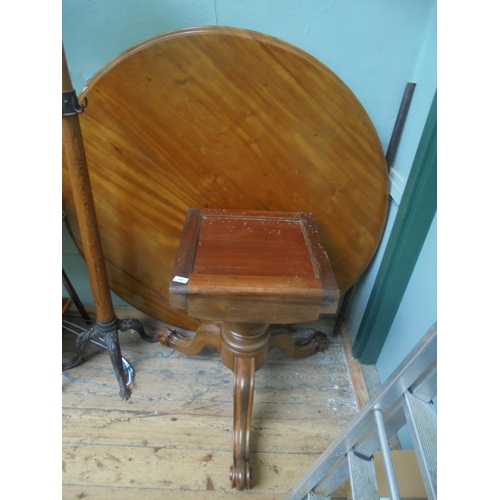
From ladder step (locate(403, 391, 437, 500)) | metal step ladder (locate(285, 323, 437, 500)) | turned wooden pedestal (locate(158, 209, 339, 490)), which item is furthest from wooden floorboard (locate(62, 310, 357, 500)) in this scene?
ladder step (locate(403, 391, 437, 500))

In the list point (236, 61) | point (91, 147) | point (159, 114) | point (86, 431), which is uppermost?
point (236, 61)

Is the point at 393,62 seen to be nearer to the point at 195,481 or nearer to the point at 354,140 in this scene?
the point at 354,140

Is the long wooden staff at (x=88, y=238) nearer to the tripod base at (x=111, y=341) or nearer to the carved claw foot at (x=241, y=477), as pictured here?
the tripod base at (x=111, y=341)

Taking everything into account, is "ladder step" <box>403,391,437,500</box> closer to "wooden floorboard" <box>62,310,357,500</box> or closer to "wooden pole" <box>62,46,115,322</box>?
"wooden floorboard" <box>62,310,357,500</box>

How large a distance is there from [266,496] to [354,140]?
111 cm

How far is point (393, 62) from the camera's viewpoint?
109 cm

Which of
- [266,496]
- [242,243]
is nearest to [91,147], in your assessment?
[242,243]

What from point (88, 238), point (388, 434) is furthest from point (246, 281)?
point (88, 238)

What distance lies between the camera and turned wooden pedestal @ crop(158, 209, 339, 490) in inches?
32.5

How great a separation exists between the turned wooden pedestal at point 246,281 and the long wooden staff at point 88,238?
0.96 ft

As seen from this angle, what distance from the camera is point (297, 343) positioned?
1481 mm

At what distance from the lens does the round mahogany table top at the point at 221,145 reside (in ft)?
3.26

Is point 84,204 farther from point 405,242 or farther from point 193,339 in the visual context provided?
point 405,242

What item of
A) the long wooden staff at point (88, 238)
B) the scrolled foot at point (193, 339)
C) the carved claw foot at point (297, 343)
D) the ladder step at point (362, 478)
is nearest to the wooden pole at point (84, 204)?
the long wooden staff at point (88, 238)
